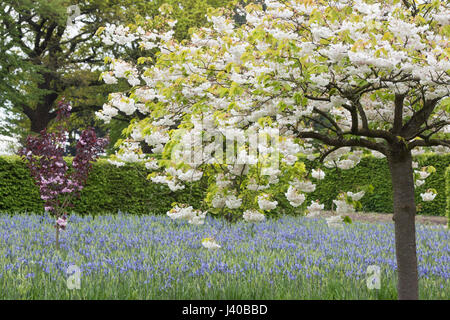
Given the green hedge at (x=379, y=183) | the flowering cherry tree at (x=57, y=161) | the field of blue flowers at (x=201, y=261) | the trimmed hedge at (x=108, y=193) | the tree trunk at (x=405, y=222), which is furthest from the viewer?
the green hedge at (x=379, y=183)

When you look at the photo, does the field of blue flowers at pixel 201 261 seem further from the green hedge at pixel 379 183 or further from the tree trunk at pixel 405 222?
the green hedge at pixel 379 183

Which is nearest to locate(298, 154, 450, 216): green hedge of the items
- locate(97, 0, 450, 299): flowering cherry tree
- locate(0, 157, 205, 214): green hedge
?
locate(0, 157, 205, 214): green hedge

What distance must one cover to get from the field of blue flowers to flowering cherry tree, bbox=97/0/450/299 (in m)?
1.02

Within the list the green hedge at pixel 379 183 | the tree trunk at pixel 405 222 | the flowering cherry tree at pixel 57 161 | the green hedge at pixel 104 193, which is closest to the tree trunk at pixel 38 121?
the green hedge at pixel 104 193

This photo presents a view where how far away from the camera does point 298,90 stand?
12.2 ft

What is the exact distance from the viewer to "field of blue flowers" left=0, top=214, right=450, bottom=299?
16.4 feet

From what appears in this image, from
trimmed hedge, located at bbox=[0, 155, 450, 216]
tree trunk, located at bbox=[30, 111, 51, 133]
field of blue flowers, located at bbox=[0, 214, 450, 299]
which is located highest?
tree trunk, located at bbox=[30, 111, 51, 133]

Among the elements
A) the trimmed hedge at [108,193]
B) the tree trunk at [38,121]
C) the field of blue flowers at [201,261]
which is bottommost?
the field of blue flowers at [201,261]

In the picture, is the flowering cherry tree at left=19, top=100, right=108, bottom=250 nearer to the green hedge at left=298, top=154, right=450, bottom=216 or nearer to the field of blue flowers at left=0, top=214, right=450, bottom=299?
the field of blue flowers at left=0, top=214, right=450, bottom=299

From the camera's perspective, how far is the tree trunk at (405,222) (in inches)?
170

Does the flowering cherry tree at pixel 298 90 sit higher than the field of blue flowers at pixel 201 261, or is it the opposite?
the flowering cherry tree at pixel 298 90

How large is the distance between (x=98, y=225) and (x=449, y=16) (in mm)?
7560

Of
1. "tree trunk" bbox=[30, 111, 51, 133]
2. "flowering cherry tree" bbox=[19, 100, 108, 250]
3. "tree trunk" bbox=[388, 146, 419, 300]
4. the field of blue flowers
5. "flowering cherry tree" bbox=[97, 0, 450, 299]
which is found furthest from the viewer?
"tree trunk" bbox=[30, 111, 51, 133]
